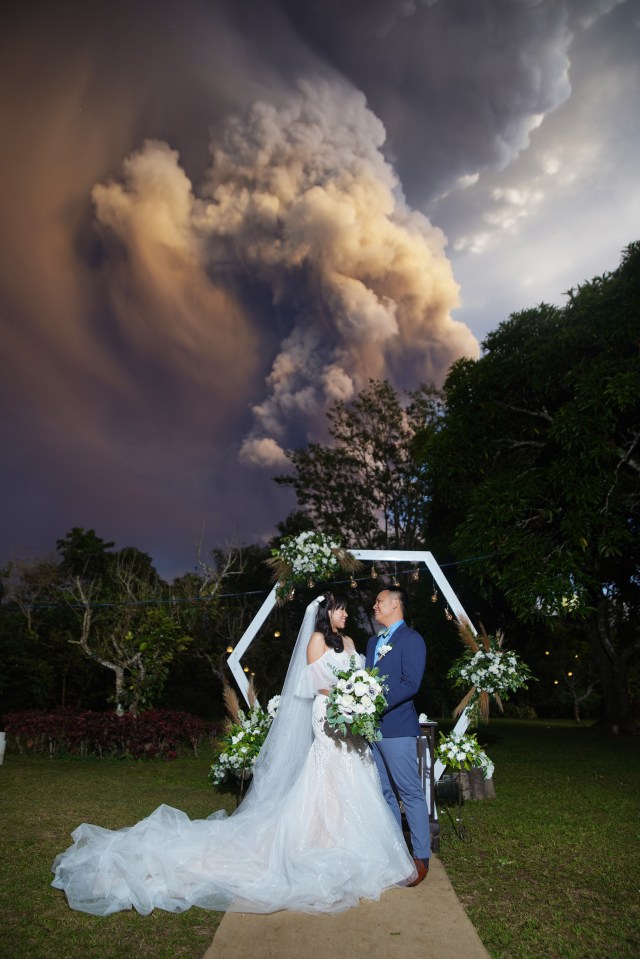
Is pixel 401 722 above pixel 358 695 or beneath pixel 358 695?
beneath

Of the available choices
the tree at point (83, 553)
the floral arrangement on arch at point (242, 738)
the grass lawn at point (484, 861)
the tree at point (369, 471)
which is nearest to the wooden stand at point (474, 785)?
the grass lawn at point (484, 861)

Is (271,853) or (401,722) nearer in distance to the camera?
(271,853)

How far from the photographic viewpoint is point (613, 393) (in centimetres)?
1189

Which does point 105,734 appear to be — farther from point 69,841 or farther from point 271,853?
point 271,853

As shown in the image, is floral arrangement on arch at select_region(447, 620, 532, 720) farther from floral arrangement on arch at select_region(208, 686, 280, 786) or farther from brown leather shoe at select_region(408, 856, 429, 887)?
brown leather shoe at select_region(408, 856, 429, 887)

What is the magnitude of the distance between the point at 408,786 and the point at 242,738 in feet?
10.4

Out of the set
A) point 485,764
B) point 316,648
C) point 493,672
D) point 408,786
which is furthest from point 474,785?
point 316,648

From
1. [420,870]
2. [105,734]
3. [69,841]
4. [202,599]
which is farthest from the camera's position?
[202,599]

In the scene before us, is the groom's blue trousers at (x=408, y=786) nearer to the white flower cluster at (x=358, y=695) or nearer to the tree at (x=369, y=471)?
the white flower cluster at (x=358, y=695)

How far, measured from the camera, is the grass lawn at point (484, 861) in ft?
12.4

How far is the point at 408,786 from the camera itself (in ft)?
17.0

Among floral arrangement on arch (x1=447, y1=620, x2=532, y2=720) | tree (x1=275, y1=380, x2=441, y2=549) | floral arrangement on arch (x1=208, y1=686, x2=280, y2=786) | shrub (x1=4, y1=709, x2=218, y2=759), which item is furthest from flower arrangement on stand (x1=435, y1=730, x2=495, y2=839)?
tree (x1=275, y1=380, x2=441, y2=549)

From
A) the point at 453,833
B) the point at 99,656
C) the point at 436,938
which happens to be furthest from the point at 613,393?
the point at 99,656

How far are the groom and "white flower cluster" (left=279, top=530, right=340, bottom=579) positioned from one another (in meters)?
3.56
